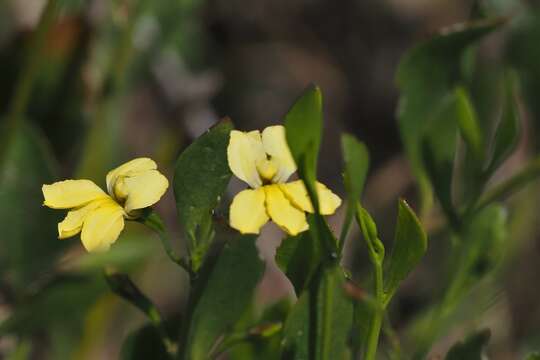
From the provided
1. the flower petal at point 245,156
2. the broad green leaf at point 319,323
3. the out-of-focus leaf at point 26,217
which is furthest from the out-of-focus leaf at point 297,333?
the out-of-focus leaf at point 26,217

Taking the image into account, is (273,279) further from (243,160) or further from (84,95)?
(243,160)

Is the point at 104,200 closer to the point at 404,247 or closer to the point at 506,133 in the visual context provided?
→ the point at 404,247

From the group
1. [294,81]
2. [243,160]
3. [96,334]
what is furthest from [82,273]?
[294,81]

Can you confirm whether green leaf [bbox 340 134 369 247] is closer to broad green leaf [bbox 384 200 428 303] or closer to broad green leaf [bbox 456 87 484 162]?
broad green leaf [bbox 384 200 428 303]

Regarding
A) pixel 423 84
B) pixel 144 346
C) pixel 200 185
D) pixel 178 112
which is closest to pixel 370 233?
pixel 200 185

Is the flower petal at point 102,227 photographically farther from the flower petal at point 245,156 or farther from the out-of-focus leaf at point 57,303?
the out-of-focus leaf at point 57,303

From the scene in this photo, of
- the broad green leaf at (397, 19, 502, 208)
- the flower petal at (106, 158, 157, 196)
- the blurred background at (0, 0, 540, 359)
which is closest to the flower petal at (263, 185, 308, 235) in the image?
the flower petal at (106, 158, 157, 196)
